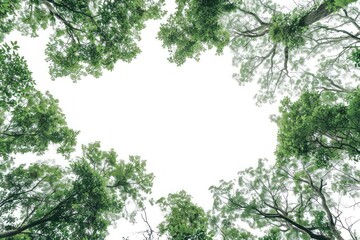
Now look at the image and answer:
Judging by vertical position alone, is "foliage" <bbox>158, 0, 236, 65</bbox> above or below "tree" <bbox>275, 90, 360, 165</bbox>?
A: above

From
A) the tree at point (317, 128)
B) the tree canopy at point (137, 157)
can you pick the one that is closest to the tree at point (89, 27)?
the tree canopy at point (137, 157)

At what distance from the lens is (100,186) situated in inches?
336

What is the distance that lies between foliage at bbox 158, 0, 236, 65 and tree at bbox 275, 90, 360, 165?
411 centimetres

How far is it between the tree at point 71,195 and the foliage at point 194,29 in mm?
5989

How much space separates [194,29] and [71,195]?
29.6ft

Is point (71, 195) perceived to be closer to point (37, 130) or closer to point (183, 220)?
point (37, 130)

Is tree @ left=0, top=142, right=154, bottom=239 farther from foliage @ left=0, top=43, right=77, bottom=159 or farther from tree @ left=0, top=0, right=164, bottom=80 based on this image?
tree @ left=0, top=0, right=164, bottom=80

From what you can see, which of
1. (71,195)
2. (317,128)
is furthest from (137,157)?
(317,128)

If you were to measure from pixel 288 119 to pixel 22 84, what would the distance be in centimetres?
877

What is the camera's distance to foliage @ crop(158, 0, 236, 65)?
27.4 ft

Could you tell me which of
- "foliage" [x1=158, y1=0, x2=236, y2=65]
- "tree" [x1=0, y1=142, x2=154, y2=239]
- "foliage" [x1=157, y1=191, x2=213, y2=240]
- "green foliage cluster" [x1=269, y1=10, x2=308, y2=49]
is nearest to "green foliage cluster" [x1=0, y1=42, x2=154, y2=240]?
"tree" [x1=0, y1=142, x2=154, y2=239]

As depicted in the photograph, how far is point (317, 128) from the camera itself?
23.5 ft

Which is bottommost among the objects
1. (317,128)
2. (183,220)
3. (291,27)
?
(183,220)

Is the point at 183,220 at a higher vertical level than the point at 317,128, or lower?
lower
